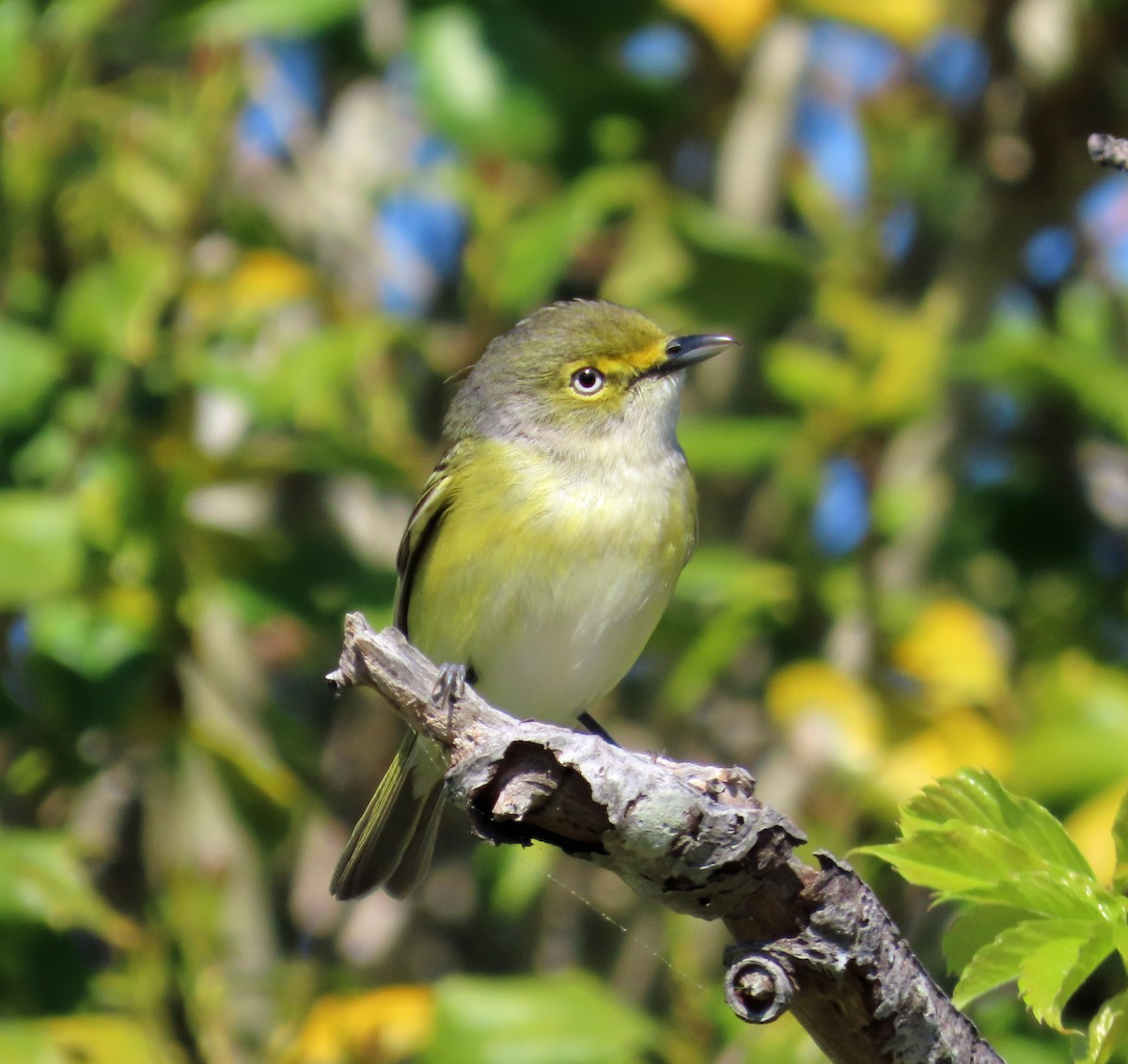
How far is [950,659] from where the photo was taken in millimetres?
5020

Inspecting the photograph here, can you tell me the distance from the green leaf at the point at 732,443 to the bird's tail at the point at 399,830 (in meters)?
1.16

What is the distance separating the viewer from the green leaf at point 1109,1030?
2.15 metres

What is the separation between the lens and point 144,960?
4453mm

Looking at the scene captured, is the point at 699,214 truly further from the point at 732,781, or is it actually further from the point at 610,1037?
the point at 732,781

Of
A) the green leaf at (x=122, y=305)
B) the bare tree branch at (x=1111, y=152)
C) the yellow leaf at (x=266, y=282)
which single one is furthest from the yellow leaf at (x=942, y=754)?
the bare tree branch at (x=1111, y=152)

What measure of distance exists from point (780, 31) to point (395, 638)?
3966 millimetres

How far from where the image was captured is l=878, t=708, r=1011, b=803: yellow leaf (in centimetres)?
479

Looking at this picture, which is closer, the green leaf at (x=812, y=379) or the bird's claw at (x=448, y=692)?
the bird's claw at (x=448, y=692)

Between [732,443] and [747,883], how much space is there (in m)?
2.66

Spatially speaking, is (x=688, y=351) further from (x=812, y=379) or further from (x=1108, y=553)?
(x=1108, y=553)

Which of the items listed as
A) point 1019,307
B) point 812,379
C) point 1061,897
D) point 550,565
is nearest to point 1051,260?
point 1019,307

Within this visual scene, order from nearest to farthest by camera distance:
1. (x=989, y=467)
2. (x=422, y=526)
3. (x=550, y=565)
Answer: (x=550, y=565)
(x=422, y=526)
(x=989, y=467)

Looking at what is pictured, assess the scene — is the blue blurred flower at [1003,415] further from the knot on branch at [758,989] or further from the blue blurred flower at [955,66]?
the knot on branch at [758,989]

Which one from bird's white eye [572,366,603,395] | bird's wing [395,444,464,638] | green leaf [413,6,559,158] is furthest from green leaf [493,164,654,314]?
bird's wing [395,444,464,638]
